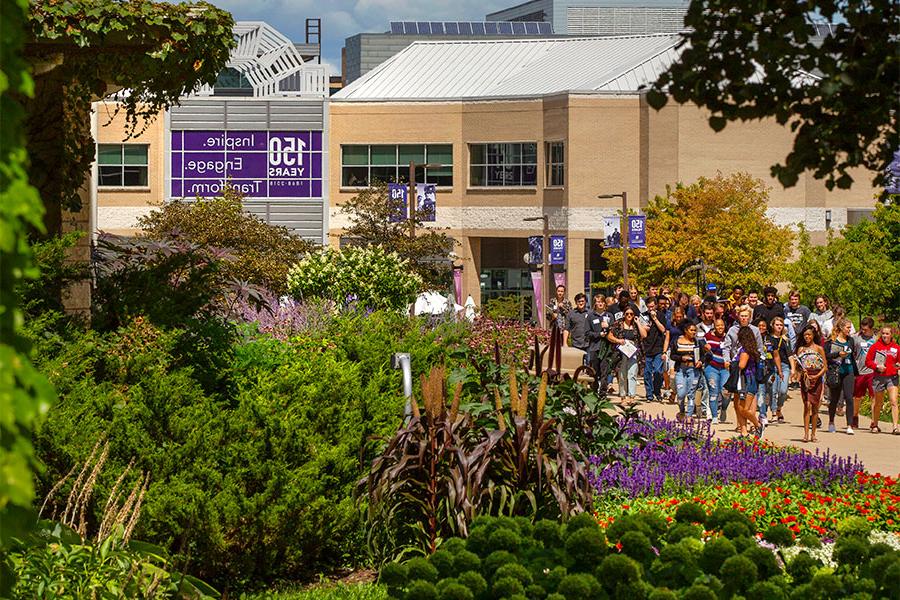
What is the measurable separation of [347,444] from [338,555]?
78 centimetres

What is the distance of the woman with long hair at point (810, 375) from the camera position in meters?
16.0

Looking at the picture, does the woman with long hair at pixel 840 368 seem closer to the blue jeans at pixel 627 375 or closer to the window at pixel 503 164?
the blue jeans at pixel 627 375

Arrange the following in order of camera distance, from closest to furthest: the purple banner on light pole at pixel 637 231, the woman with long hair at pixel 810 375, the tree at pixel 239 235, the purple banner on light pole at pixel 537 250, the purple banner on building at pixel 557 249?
the woman with long hair at pixel 810 375 → the tree at pixel 239 235 → the purple banner on light pole at pixel 637 231 → the purple banner on building at pixel 557 249 → the purple banner on light pole at pixel 537 250

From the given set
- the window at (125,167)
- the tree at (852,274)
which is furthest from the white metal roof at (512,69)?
the tree at (852,274)

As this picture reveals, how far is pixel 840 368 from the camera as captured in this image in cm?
1739

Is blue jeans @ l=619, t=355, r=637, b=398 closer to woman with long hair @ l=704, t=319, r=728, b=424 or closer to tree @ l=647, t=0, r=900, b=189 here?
woman with long hair @ l=704, t=319, r=728, b=424

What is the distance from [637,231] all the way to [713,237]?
3298 mm

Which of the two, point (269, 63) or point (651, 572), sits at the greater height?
point (269, 63)

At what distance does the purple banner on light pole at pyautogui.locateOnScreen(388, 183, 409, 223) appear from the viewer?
50.3m

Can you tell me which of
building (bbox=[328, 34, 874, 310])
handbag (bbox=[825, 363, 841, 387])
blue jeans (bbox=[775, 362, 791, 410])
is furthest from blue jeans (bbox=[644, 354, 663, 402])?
building (bbox=[328, 34, 874, 310])

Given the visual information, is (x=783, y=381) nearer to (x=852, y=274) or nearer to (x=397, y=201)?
(x=852, y=274)

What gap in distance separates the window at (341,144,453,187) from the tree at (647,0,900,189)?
58.0 meters

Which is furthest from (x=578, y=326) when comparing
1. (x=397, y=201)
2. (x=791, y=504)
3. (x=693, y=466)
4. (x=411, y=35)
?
(x=411, y=35)

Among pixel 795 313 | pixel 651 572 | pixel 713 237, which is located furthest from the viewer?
pixel 713 237
